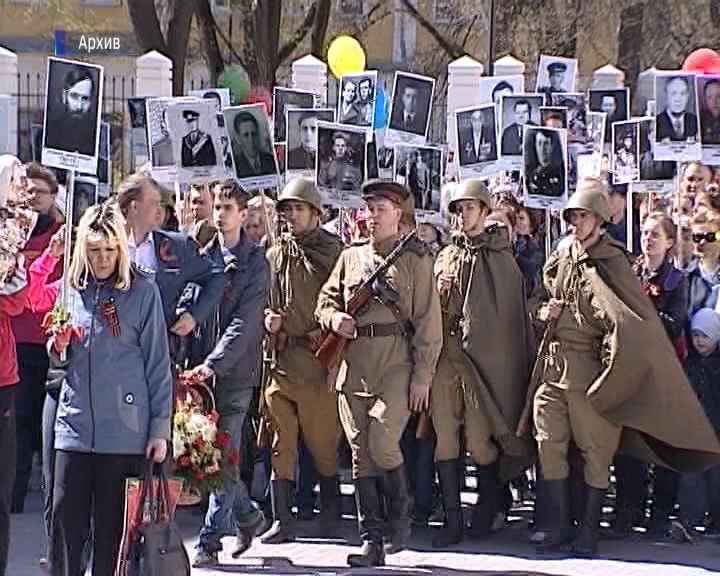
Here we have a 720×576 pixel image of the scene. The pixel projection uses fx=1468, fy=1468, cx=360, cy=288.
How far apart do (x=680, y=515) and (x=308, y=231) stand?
9.18 ft

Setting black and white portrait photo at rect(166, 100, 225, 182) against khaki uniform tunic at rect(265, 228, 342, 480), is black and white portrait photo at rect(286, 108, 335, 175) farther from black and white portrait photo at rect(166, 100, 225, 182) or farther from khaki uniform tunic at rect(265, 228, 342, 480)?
khaki uniform tunic at rect(265, 228, 342, 480)

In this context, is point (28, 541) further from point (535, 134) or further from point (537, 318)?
point (535, 134)

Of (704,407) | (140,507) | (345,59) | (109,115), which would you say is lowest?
(140,507)

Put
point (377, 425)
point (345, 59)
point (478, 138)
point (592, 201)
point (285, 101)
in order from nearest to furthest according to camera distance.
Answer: point (377, 425)
point (592, 201)
point (478, 138)
point (285, 101)
point (345, 59)

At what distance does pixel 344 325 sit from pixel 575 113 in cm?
389

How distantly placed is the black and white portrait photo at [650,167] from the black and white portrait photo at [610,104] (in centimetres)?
111

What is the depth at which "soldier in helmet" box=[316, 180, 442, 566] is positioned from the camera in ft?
25.6

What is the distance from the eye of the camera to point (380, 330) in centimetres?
786

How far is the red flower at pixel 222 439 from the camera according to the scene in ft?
24.1

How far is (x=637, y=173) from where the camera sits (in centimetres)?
980

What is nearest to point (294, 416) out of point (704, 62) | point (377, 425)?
point (377, 425)

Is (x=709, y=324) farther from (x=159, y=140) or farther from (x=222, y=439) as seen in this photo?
(x=159, y=140)

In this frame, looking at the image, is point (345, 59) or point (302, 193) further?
point (345, 59)

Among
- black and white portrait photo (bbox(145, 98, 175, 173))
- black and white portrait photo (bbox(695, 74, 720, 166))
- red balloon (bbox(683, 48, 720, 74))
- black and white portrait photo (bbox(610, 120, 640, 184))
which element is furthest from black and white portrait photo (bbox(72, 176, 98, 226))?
red balloon (bbox(683, 48, 720, 74))
